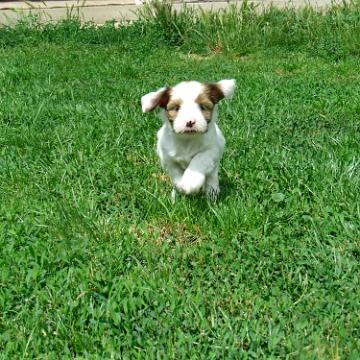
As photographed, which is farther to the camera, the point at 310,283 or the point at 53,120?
the point at 53,120

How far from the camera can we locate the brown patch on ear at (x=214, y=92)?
12.8 feet

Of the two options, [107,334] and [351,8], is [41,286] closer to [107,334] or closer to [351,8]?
[107,334]

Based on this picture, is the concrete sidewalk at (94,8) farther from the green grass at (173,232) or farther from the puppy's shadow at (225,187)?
the puppy's shadow at (225,187)

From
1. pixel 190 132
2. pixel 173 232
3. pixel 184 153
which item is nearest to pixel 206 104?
pixel 190 132

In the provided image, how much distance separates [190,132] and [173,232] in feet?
2.46

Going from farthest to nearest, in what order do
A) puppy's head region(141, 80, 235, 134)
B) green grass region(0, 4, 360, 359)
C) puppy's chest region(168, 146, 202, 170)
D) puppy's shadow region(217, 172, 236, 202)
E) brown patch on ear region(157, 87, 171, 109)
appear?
1. puppy's shadow region(217, 172, 236, 202)
2. puppy's chest region(168, 146, 202, 170)
3. brown patch on ear region(157, 87, 171, 109)
4. puppy's head region(141, 80, 235, 134)
5. green grass region(0, 4, 360, 359)

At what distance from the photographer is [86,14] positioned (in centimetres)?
1279

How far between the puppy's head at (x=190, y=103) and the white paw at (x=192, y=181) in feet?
1.01

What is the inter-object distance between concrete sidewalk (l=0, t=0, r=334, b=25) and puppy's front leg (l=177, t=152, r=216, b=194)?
29.0 feet

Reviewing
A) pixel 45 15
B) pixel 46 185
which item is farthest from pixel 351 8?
pixel 46 185

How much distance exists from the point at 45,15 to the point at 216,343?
10787 millimetres

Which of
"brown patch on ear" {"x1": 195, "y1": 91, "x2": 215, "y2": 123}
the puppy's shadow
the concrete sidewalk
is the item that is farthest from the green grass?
the concrete sidewalk

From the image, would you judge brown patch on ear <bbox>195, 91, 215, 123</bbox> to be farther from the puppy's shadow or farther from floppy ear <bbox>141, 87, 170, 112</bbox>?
the puppy's shadow

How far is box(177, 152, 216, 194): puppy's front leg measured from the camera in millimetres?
3947
